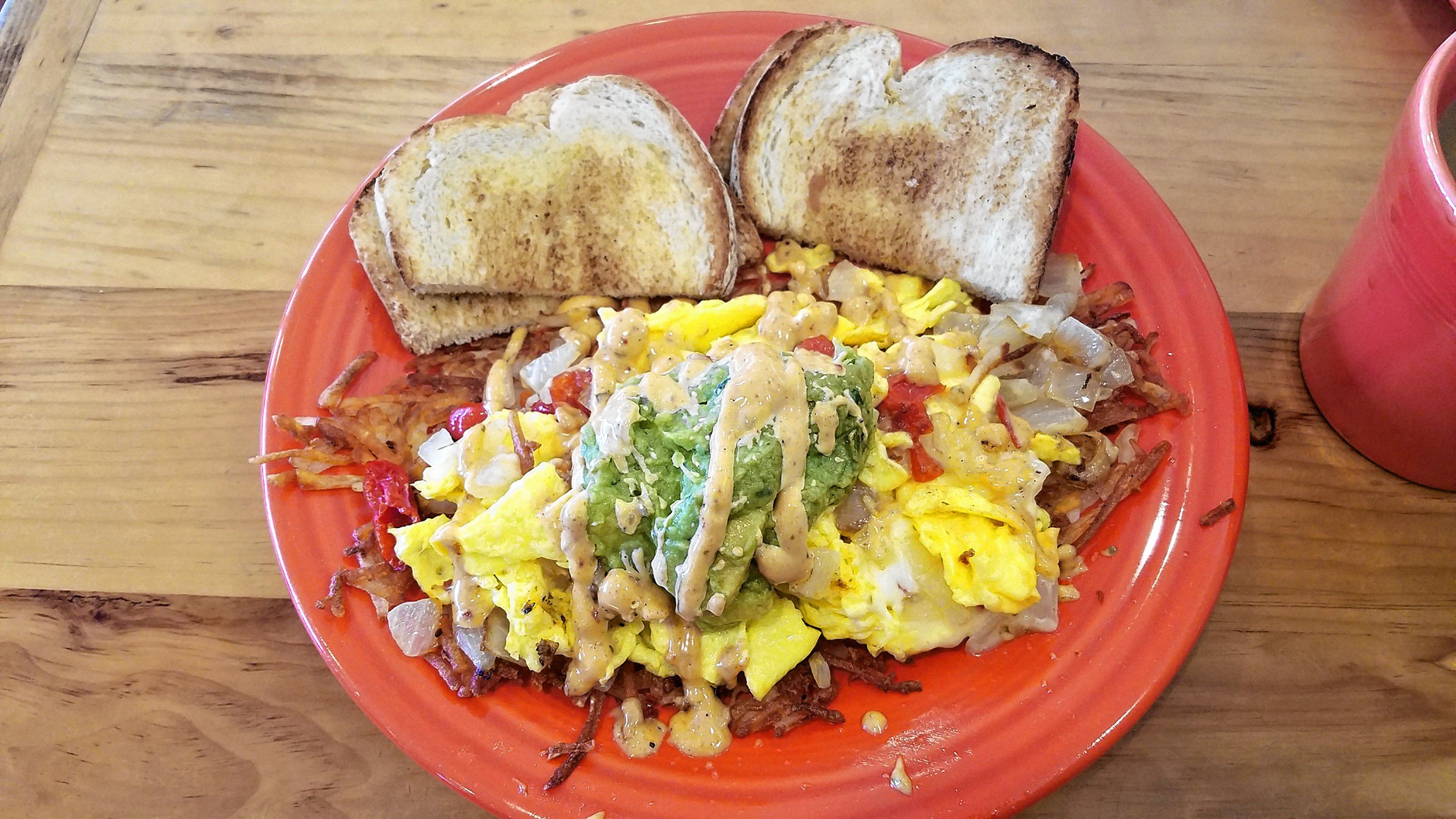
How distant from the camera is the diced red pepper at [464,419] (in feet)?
7.04

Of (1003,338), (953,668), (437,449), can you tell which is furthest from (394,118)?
(953,668)

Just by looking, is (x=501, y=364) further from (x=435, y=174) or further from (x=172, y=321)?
(x=172, y=321)

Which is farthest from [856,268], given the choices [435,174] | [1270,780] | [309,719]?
[309,719]

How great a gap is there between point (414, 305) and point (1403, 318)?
241cm

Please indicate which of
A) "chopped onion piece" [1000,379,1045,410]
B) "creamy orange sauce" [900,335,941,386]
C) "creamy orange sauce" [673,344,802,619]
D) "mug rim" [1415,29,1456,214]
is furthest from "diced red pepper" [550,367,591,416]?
"mug rim" [1415,29,1456,214]

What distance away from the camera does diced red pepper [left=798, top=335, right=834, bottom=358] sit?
2.01 m

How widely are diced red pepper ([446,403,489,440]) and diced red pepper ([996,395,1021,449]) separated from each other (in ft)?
4.12

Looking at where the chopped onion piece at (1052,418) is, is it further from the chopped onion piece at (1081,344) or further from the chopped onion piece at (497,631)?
the chopped onion piece at (497,631)

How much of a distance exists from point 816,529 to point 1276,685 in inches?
49.1

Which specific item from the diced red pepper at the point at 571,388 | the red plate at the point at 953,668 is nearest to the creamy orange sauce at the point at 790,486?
the red plate at the point at 953,668

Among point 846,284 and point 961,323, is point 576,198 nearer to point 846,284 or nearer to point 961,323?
point 846,284

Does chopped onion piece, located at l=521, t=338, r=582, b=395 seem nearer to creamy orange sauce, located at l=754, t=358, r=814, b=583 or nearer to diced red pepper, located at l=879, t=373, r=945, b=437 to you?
creamy orange sauce, located at l=754, t=358, r=814, b=583

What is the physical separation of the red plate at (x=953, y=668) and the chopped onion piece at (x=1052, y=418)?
182 millimetres

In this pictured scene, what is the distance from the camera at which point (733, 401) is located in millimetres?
1704
